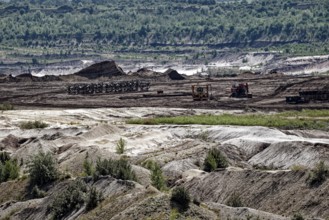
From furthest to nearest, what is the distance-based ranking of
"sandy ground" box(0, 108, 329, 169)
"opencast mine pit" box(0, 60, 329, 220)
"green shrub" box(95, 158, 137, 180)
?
"sandy ground" box(0, 108, 329, 169), "green shrub" box(95, 158, 137, 180), "opencast mine pit" box(0, 60, 329, 220)

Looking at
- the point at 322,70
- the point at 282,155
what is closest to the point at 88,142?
the point at 282,155

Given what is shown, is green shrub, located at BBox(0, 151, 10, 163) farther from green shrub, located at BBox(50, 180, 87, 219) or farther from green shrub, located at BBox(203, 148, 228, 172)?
green shrub, located at BBox(50, 180, 87, 219)

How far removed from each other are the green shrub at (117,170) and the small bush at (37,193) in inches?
131

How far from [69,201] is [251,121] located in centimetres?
3607

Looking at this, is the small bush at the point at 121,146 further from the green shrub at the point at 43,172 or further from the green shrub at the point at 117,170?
the green shrub at the point at 117,170

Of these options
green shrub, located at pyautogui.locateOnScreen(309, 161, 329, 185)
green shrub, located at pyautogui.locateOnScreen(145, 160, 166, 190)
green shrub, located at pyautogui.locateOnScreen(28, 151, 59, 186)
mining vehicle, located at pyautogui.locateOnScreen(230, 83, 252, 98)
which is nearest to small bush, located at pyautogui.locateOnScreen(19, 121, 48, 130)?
green shrub, located at pyautogui.locateOnScreen(145, 160, 166, 190)

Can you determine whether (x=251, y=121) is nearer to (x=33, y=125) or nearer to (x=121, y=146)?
(x=121, y=146)

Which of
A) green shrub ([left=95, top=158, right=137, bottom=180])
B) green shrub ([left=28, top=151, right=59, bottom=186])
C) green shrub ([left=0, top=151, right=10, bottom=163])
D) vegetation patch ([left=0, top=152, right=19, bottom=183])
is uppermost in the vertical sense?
green shrub ([left=95, top=158, right=137, bottom=180])

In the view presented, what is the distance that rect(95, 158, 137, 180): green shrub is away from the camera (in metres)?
56.6

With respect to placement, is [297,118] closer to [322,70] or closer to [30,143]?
[30,143]

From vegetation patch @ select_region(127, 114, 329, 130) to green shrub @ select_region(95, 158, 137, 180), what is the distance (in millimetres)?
27293

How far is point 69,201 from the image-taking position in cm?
5344

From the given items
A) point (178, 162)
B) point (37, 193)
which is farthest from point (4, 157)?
point (37, 193)

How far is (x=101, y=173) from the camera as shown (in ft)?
188
